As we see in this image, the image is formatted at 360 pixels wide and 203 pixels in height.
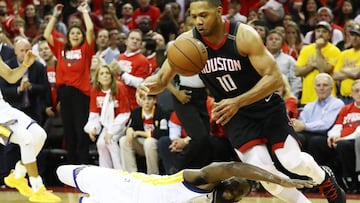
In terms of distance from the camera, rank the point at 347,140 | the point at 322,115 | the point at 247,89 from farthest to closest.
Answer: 1. the point at 322,115
2. the point at 347,140
3. the point at 247,89

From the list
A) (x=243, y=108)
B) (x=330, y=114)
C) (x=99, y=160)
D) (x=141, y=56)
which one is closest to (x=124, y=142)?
(x=99, y=160)

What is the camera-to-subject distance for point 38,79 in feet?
34.3

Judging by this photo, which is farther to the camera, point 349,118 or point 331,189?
point 349,118

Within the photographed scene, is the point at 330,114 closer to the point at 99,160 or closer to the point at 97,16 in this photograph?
the point at 99,160

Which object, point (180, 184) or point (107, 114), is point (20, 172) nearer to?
point (107, 114)

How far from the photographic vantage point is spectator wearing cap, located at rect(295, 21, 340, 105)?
1001 cm

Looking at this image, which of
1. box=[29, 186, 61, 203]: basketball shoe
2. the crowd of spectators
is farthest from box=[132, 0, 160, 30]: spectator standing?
box=[29, 186, 61, 203]: basketball shoe

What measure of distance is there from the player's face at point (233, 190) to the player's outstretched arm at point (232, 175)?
3.0 inches

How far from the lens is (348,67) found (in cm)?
961

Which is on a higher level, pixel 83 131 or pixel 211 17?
pixel 211 17

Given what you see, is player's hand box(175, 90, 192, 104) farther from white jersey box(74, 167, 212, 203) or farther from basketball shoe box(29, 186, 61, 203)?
white jersey box(74, 167, 212, 203)

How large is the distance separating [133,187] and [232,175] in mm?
797

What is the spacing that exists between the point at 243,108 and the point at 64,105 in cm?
427

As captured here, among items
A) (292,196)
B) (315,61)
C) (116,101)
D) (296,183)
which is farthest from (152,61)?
(296,183)
